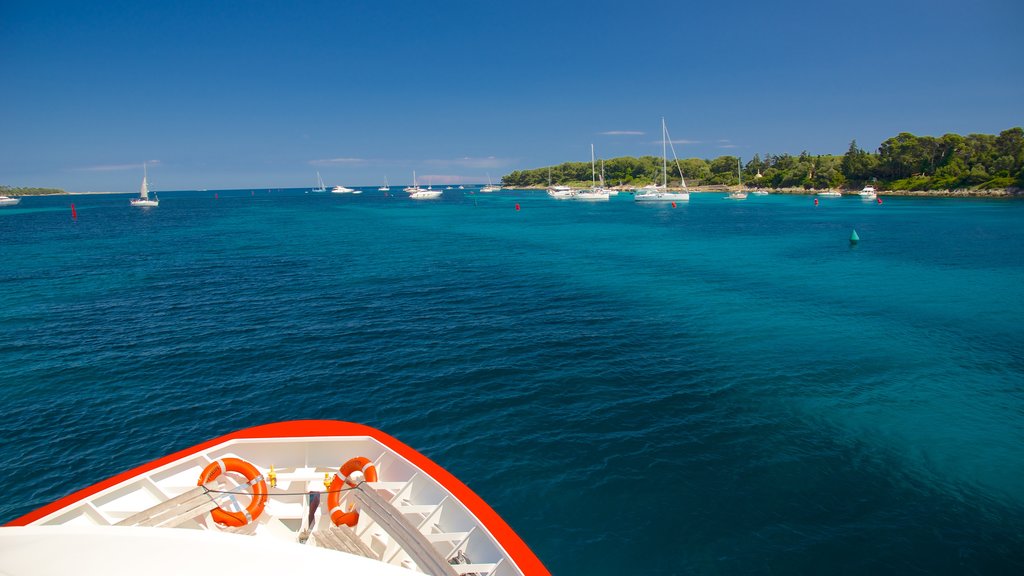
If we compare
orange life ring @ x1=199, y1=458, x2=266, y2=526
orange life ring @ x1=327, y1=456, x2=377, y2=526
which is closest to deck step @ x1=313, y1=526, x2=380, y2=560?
orange life ring @ x1=327, y1=456, x2=377, y2=526

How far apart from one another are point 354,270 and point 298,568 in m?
51.0

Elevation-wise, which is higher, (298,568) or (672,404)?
(298,568)

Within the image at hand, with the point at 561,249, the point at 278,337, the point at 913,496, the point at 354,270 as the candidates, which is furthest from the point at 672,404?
the point at 561,249

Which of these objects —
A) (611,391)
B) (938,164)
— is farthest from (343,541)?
(938,164)

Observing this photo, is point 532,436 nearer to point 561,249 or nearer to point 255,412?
point 255,412

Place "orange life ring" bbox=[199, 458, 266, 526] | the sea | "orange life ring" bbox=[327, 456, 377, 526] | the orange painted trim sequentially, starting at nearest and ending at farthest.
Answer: the orange painted trim
"orange life ring" bbox=[199, 458, 266, 526]
"orange life ring" bbox=[327, 456, 377, 526]
the sea

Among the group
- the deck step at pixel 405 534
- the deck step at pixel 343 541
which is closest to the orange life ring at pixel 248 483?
the deck step at pixel 343 541

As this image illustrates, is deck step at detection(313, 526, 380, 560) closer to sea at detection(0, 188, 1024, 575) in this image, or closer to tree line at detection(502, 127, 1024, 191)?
sea at detection(0, 188, 1024, 575)

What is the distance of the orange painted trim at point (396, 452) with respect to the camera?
414 inches

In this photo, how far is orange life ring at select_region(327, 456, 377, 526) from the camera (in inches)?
468

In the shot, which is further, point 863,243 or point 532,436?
point 863,243

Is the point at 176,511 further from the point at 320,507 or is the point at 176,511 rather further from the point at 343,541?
the point at 343,541

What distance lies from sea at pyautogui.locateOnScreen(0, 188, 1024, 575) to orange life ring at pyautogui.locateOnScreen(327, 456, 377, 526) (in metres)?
4.85

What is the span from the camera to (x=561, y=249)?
71.5 metres
